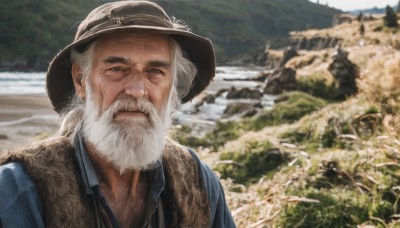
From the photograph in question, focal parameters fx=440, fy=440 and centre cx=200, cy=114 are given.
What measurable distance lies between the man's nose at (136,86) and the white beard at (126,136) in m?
0.03

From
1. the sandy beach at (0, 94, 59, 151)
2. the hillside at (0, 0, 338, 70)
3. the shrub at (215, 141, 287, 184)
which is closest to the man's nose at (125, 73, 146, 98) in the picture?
the hillside at (0, 0, 338, 70)

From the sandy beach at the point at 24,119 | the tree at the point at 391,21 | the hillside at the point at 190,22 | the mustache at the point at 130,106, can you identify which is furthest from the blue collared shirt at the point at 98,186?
the tree at the point at 391,21

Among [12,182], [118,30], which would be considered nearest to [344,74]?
[118,30]

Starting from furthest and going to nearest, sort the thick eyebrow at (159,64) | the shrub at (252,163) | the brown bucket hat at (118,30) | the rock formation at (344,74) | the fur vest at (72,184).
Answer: the rock formation at (344,74)
the shrub at (252,163)
the thick eyebrow at (159,64)
the brown bucket hat at (118,30)
the fur vest at (72,184)

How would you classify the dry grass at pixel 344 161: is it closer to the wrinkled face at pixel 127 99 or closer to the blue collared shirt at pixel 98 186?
the blue collared shirt at pixel 98 186

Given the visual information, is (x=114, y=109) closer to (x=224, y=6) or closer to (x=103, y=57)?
(x=103, y=57)

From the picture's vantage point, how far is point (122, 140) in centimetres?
207

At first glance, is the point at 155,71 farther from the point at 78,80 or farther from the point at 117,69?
the point at 78,80

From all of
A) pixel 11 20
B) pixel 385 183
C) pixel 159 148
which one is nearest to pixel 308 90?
pixel 385 183

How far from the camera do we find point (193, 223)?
7.04 ft

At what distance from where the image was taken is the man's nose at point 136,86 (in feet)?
6.73

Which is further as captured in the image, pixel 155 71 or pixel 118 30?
pixel 155 71

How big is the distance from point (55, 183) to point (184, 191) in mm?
667

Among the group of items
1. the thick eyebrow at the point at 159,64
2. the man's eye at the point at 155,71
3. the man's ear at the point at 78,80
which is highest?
the thick eyebrow at the point at 159,64
